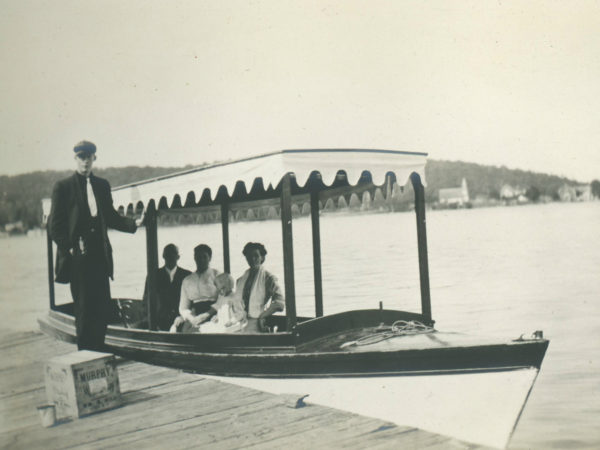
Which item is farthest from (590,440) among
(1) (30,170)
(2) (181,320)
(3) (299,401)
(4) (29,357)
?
(4) (29,357)

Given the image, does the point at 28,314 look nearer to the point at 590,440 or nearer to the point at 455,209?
the point at 455,209

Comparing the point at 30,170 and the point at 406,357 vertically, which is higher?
the point at 30,170

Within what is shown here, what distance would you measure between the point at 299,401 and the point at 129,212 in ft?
9.12

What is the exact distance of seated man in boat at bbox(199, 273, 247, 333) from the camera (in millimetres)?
5222

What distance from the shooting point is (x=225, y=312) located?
18.3 feet

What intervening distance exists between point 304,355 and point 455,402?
106 cm

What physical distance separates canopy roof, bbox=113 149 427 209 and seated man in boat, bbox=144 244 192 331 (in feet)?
3.16

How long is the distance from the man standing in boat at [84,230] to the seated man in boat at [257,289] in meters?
1.01

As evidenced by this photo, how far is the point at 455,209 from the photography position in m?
5.98

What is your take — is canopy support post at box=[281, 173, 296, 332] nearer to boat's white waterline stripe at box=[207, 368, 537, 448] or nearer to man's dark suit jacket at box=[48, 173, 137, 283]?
boat's white waterline stripe at box=[207, 368, 537, 448]

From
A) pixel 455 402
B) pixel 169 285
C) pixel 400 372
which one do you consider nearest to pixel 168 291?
pixel 169 285

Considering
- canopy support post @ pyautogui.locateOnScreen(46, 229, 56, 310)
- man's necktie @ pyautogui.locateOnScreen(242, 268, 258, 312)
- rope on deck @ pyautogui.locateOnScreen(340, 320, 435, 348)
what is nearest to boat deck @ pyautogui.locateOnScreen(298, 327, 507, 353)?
rope on deck @ pyautogui.locateOnScreen(340, 320, 435, 348)

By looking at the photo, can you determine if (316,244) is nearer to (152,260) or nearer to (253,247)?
(253,247)

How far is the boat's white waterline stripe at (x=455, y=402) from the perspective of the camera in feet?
12.4
